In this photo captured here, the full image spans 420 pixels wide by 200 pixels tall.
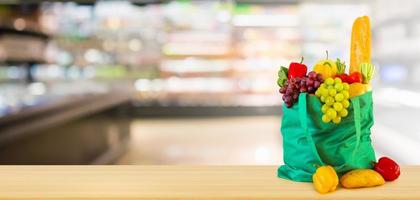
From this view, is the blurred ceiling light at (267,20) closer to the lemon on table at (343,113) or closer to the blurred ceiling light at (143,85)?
the blurred ceiling light at (143,85)

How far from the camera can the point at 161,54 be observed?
9789 mm

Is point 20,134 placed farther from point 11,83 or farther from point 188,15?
point 188,15

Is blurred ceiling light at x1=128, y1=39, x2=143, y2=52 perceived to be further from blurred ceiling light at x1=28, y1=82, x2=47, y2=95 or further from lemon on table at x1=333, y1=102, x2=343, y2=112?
lemon on table at x1=333, y1=102, x2=343, y2=112

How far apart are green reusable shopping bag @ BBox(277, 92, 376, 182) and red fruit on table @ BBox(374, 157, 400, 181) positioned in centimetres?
3

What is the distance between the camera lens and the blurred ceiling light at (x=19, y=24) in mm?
7886

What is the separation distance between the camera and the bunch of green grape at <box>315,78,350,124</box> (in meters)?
1.24

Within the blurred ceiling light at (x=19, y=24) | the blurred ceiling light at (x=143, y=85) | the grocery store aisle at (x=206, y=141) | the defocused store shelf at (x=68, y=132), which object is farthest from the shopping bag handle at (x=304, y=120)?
the blurred ceiling light at (x=143, y=85)

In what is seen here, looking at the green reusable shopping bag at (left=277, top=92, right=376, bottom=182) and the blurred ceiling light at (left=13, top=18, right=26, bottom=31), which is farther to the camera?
the blurred ceiling light at (left=13, top=18, right=26, bottom=31)

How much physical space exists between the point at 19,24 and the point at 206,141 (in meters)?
3.68

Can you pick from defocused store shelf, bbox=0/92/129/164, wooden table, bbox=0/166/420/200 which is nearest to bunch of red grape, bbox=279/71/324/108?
wooden table, bbox=0/166/420/200

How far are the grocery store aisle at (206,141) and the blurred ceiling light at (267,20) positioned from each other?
1881 mm

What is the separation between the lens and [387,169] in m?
1.34

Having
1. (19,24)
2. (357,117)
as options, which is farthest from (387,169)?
(19,24)

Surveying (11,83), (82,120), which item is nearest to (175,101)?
(11,83)
